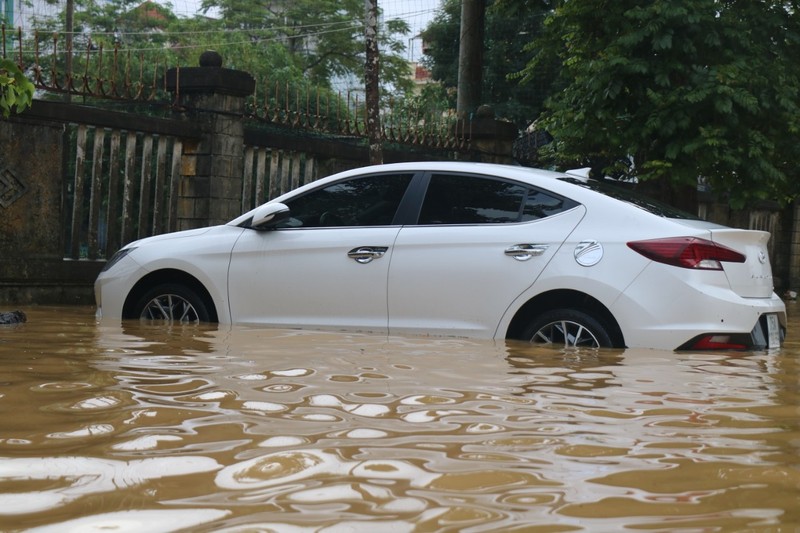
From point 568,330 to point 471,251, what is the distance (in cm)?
75

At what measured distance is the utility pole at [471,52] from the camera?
19828 mm

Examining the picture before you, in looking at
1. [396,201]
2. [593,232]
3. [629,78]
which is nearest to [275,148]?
[629,78]

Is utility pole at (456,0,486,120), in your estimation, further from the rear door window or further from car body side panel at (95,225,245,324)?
the rear door window

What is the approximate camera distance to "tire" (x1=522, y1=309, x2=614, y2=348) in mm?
5672

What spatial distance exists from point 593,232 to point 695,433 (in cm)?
245

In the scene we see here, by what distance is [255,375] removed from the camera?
178 inches

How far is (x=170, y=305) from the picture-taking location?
23.2ft

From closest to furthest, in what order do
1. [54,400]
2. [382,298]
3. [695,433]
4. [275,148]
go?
[695,433] < [54,400] < [382,298] < [275,148]

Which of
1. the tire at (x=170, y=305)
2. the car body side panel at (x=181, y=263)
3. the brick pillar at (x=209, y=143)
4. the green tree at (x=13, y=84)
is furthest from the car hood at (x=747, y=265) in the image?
the brick pillar at (x=209, y=143)

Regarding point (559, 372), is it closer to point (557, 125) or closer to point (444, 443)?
point (444, 443)

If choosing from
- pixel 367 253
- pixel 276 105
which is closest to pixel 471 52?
pixel 276 105

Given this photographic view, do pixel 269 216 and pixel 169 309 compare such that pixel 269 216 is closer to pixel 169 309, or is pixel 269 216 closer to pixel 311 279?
pixel 311 279

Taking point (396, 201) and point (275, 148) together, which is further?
point (275, 148)

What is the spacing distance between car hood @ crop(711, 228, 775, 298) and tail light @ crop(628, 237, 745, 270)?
3.1 inches
